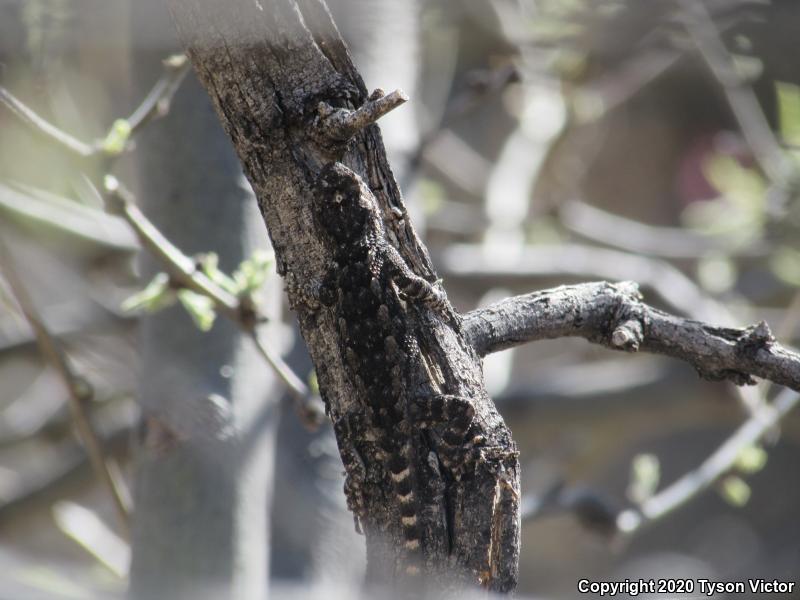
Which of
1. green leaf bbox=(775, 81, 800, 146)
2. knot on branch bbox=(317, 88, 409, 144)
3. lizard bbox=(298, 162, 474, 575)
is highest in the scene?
green leaf bbox=(775, 81, 800, 146)

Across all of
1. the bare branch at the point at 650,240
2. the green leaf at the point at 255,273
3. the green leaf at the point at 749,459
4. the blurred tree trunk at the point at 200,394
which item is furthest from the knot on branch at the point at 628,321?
the bare branch at the point at 650,240

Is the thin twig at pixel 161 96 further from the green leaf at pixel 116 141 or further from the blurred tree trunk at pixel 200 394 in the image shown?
the blurred tree trunk at pixel 200 394

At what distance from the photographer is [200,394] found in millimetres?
1624

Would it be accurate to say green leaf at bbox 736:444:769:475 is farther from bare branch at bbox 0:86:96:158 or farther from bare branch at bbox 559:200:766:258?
bare branch at bbox 0:86:96:158

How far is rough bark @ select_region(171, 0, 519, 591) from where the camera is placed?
89cm

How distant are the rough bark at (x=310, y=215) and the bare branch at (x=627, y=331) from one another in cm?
6

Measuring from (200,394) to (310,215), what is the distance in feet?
2.64

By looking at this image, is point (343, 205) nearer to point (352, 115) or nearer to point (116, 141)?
point (352, 115)

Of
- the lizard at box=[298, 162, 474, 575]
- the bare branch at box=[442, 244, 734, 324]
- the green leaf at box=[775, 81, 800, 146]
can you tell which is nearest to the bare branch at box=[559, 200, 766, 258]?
the bare branch at box=[442, 244, 734, 324]

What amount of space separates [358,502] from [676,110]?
24.4 ft

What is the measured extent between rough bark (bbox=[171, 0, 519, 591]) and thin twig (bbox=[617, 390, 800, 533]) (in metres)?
1.12

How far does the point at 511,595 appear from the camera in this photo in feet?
2.98

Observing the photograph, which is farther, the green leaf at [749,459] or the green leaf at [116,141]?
the green leaf at [749,459]

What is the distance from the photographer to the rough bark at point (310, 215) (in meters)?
0.89
